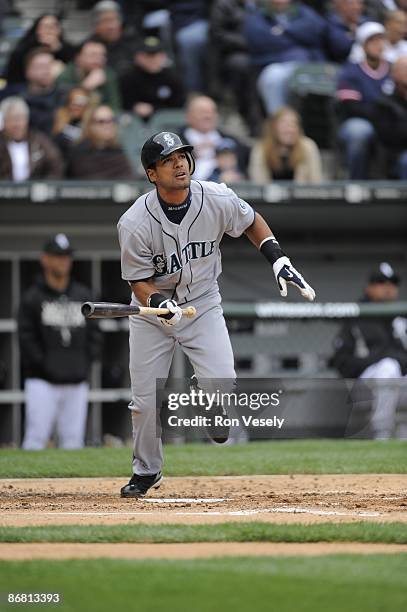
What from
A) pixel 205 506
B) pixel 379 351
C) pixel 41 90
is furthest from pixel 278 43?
pixel 205 506

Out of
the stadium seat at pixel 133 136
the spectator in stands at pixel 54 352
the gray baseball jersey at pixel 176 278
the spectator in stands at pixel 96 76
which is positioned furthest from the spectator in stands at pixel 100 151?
the gray baseball jersey at pixel 176 278

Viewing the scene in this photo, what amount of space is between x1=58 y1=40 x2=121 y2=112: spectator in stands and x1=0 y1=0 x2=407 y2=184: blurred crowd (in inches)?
0.5

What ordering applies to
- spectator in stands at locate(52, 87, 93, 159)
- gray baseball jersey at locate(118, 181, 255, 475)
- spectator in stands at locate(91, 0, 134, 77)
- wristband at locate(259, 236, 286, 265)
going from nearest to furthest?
gray baseball jersey at locate(118, 181, 255, 475) < wristband at locate(259, 236, 286, 265) < spectator in stands at locate(52, 87, 93, 159) < spectator in stands at locate(91, 0, 134, 77)

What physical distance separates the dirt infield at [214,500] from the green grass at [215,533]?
263 mm

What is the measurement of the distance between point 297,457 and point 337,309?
2.47 metres

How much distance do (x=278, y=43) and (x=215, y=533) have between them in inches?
339

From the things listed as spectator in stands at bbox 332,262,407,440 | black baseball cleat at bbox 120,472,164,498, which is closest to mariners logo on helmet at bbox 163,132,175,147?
black baseball cleat at bbox 120,472,164,498

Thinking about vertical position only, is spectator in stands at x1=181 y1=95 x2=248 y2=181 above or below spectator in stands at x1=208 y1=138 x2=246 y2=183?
above

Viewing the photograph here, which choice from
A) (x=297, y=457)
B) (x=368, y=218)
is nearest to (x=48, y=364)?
(x=297, y=457)

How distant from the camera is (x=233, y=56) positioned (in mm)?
13047

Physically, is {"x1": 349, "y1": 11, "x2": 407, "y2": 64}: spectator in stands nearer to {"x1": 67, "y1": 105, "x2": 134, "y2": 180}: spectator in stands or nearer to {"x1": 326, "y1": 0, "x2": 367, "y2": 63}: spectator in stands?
{"x1": 326, "y1": 0, "x2": 367, "y2": 63}: spectator in stands

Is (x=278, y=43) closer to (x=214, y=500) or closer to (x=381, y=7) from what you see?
(x=381, y=7)

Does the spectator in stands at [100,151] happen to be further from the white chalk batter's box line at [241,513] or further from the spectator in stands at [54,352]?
the white chalk batter's box line at [241,513]

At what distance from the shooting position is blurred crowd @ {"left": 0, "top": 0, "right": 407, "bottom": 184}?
38.1 feet
